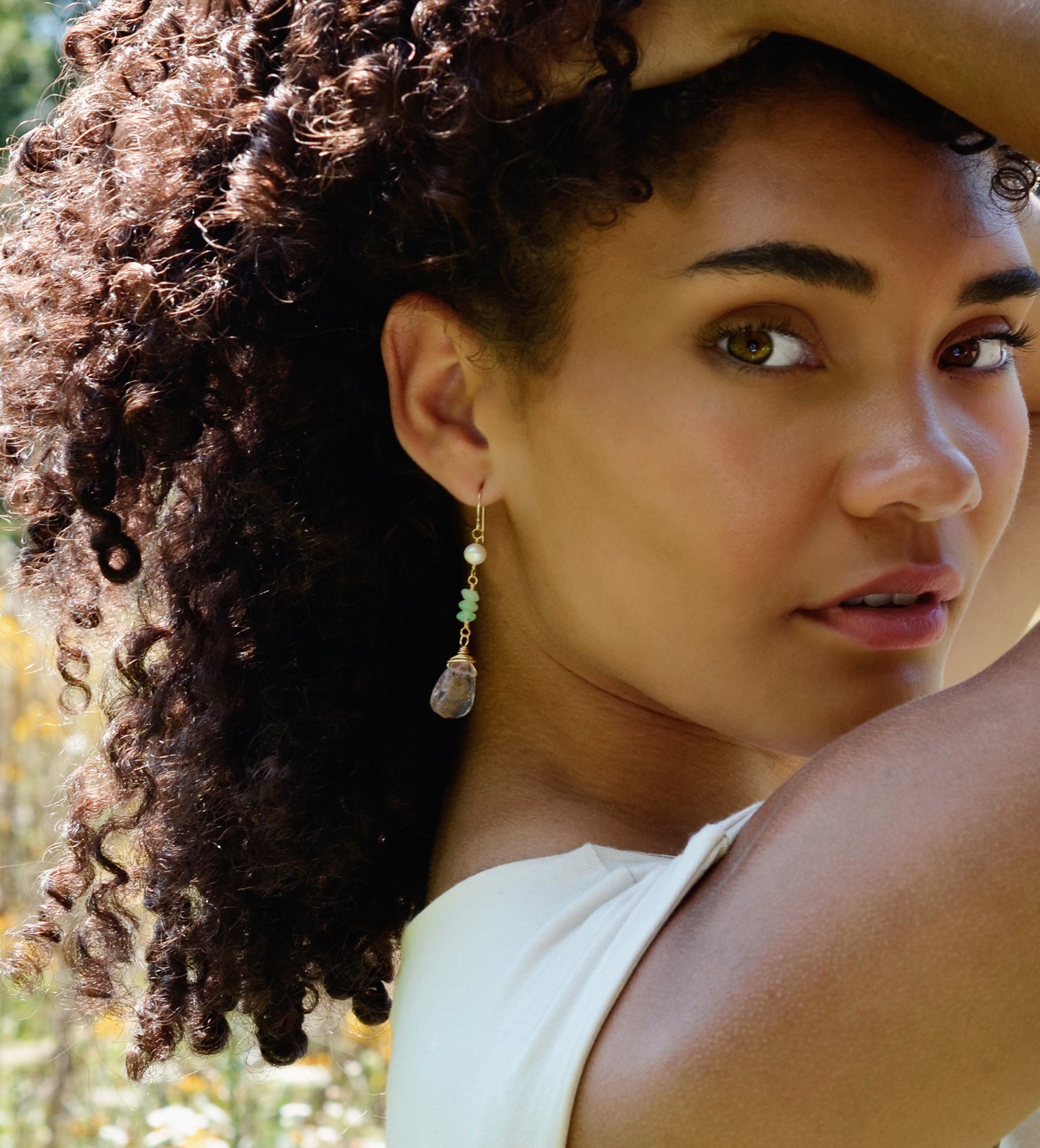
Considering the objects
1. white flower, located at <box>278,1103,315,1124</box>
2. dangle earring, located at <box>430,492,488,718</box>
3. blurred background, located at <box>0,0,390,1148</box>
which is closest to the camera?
dangle earring, located at <box>430,492,488,718</box>

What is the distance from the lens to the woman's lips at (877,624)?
1.61m

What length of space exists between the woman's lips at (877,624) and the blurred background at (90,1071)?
5.22 feet

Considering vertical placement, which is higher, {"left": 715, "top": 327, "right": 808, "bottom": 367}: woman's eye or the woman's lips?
{"left": 715, "top": 327, "right": 808, "bottom": 367}: woman's eye

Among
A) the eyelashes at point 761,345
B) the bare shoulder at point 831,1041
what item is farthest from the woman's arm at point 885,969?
the eyelashes at point 761,345

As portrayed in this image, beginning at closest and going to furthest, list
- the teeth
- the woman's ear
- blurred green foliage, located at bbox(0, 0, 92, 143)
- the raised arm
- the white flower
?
the raised arm, the teeth, the woman's ear, the white flower, blurred green foliage, located at bbox(0, 0, 92, 143)

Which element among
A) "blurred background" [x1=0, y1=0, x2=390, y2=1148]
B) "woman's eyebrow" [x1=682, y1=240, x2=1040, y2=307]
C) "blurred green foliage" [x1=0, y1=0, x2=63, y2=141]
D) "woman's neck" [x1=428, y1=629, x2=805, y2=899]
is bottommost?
"blurred green foliage" [x1=0, y1=0, x2=63, y2=141]

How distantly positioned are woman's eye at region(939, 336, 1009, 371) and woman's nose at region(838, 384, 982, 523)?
5.9 inches

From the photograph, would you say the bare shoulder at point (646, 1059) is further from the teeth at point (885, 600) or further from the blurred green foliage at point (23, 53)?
the blurred green foliage at point (23, 53)

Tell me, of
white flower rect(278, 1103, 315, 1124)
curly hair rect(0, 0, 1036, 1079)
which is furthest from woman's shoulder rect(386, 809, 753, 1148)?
white flower rect(278, 1103, 315, 1124)

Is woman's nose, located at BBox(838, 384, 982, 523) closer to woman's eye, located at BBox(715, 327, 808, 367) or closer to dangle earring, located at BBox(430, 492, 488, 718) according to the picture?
woman's eye, located at BBox(715, 327, 808, 367)

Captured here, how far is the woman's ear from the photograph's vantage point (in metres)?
1.79

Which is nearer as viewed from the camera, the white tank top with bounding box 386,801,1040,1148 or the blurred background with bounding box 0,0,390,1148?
the white tank top with bounding box 386,801,1040,1148

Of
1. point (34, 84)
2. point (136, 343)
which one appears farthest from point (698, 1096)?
point (34, 84)

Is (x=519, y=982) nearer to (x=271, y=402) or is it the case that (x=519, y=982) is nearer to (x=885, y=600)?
(x=885, y=600)
